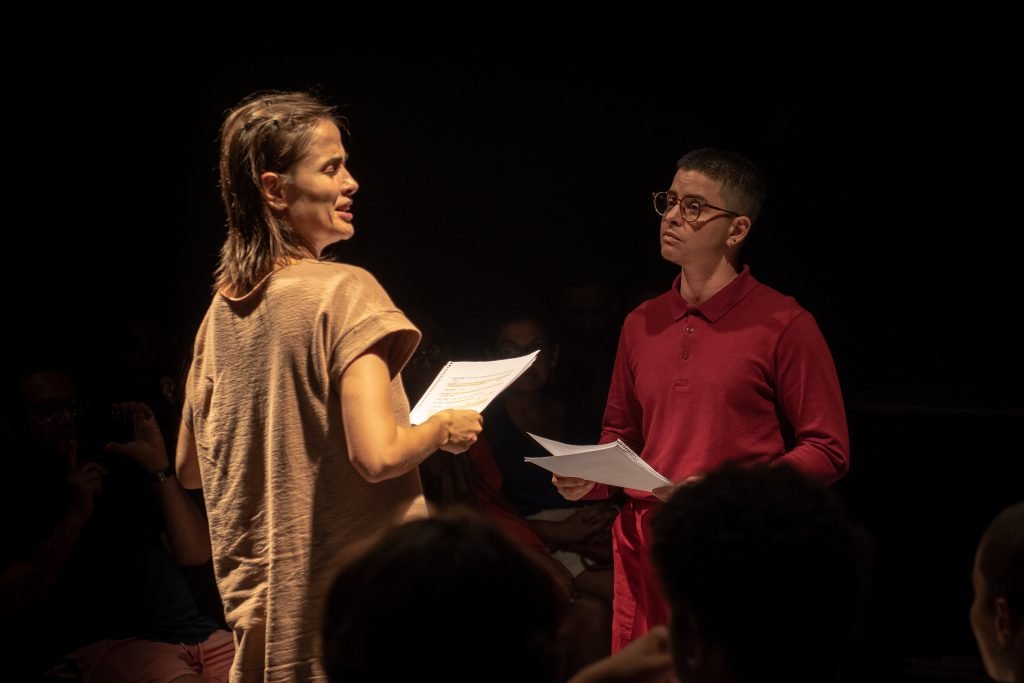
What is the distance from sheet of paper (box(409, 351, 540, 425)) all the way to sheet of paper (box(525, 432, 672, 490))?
0.58 feet

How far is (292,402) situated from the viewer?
1.80m

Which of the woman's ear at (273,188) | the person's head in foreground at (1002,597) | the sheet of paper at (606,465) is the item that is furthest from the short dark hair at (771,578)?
the woman's ear at (273,188)

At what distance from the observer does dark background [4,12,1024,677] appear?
3.25 metres

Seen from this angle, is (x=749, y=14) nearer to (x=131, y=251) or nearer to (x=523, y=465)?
(x=523, y=465)

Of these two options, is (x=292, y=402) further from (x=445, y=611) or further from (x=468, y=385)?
(x=445, y=611)

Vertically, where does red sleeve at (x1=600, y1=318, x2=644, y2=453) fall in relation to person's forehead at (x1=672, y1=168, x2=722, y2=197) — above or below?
below

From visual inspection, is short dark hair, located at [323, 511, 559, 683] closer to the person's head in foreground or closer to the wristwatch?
the person's head in foreground

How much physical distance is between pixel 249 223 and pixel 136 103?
1.92 meters

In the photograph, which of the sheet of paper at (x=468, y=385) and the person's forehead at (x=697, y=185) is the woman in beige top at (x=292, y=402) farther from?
the person's forehead at (x=697, y=185)

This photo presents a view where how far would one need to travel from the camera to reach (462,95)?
3643 millimetres

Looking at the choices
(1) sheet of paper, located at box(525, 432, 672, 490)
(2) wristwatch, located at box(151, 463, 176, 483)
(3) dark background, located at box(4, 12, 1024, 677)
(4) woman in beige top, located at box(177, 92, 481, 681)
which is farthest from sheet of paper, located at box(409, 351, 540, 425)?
(3) dark background, located at box(4, 12, 1024, 677)

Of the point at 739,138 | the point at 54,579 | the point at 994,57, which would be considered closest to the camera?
the point at 54,579

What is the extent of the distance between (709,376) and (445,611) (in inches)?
54.0

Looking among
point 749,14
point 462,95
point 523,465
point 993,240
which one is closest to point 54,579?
point 523,465
